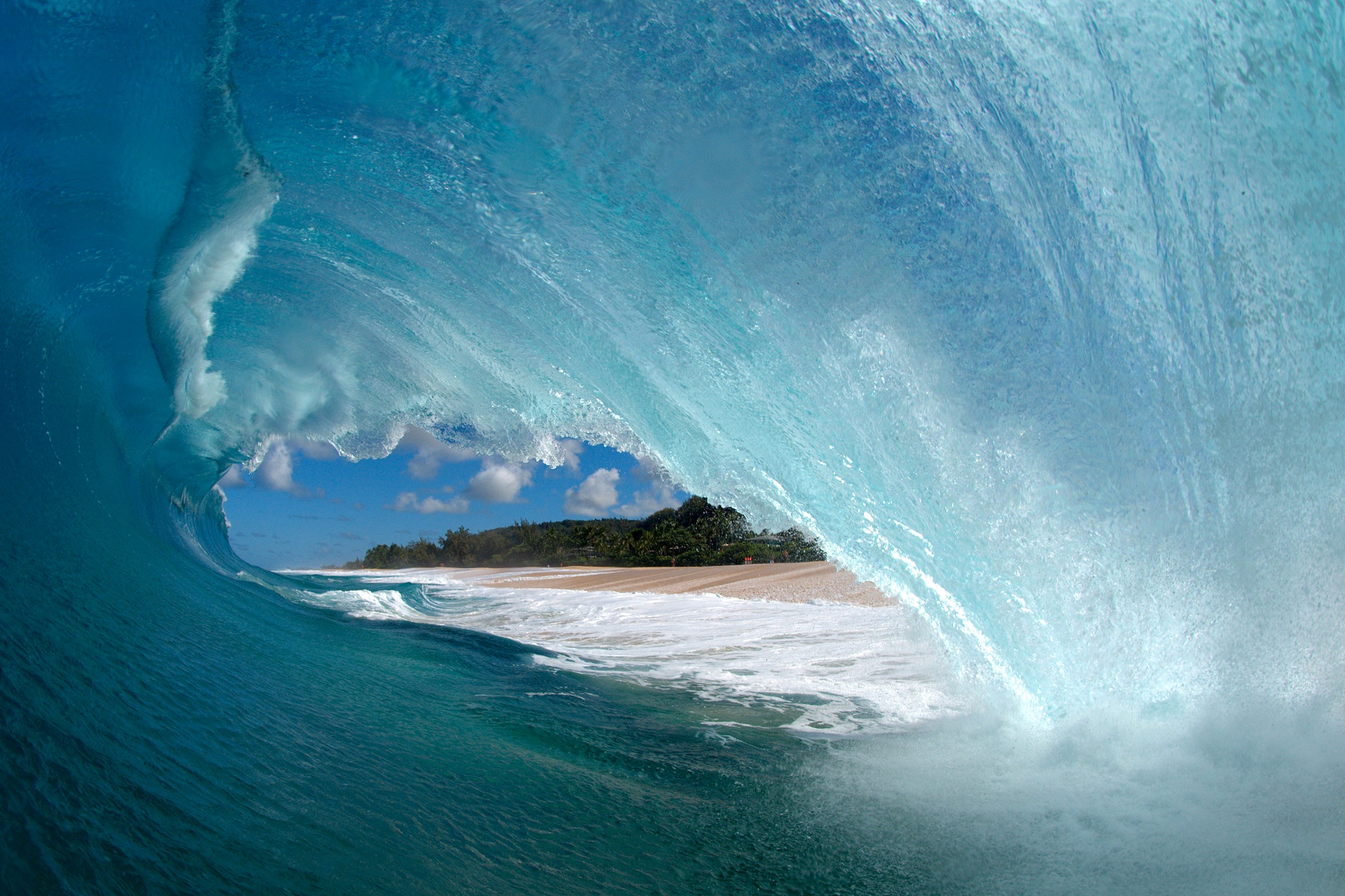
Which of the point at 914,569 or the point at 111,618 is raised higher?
the point at 914,569

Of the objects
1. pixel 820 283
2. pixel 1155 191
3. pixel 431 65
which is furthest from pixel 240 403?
pixel 1155 191

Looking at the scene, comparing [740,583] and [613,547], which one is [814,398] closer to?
[740,583]

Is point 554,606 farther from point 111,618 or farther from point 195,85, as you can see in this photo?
point 195,85

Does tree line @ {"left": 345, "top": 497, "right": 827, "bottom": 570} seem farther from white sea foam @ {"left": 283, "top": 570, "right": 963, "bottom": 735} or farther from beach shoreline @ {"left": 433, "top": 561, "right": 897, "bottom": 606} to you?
white sea foam @ {"left": 283, "top": 570, "right": 963, "bottom": 735}

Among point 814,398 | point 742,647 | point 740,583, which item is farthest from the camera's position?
point 740,583

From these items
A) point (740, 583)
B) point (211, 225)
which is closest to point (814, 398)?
point (211, 225)
